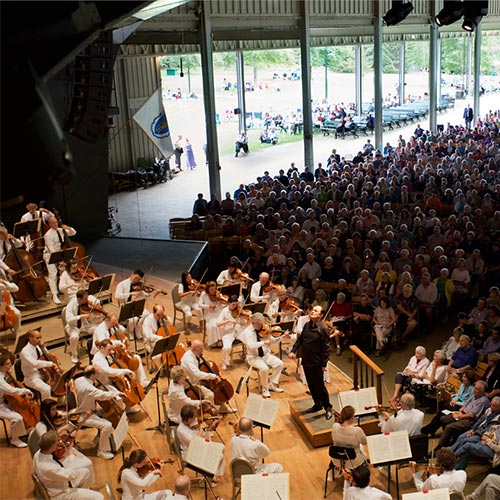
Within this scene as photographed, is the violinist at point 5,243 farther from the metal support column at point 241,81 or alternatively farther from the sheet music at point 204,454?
the metal support column at point 241,81

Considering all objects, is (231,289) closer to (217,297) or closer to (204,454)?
(217,297)

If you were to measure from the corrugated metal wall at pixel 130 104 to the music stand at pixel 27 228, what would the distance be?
39.5ft

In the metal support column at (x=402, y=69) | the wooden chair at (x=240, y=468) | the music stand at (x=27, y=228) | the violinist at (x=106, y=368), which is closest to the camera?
the wooden chair at (x=240, y=468)

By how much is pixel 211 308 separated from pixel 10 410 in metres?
3.56

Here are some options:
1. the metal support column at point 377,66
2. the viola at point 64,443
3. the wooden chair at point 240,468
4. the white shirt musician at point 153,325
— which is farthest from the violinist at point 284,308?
the metal support column at point 377,66

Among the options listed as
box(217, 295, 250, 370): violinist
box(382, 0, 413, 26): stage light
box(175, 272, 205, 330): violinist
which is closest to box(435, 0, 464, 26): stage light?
box(382, 0, 413, 26): stage light

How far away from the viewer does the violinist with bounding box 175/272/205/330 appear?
11.3m

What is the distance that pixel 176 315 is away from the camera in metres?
12.1

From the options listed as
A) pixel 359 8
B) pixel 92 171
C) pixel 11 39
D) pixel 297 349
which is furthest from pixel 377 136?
pixel 11 39

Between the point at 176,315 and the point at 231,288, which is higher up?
the point at 231,288

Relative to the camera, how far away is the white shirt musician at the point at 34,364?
834 cm

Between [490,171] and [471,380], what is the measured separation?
33.3ft

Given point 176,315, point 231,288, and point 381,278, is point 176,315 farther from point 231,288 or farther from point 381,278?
point 381,278

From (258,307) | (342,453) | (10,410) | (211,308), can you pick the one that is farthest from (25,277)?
(342,453)
